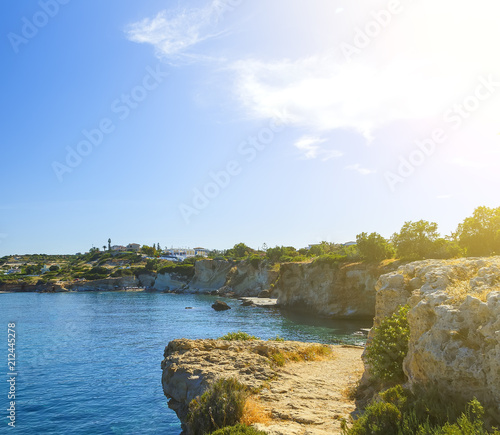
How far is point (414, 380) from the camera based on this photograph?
35.1ft

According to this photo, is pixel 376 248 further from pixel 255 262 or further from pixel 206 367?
pixel 255 262

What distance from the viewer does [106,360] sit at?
32.4 m

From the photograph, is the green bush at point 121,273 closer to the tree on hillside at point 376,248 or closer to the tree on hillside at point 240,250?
the tree on hillside at point 240,250

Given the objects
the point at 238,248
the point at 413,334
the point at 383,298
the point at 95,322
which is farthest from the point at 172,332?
the point at 238,248

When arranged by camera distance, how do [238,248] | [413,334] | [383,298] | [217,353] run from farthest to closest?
[238,248] → [217,353] → [383,298] → [413,334]

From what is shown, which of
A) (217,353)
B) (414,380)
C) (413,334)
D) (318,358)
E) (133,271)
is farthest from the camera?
(133,271)

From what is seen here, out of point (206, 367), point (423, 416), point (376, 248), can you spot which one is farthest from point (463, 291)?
point (376, 248)

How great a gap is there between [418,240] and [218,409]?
4687 centimetres

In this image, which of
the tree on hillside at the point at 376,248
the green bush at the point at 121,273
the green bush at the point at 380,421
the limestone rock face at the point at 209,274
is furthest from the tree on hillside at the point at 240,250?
the green bush at the point at 380,421

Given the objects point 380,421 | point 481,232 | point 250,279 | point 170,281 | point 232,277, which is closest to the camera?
point 380,421

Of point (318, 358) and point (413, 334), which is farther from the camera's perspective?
point (318, 358)

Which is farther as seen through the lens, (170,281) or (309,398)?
(170,281)

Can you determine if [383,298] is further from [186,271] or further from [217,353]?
[186,271]

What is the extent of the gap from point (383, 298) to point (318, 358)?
8092 millimetres
